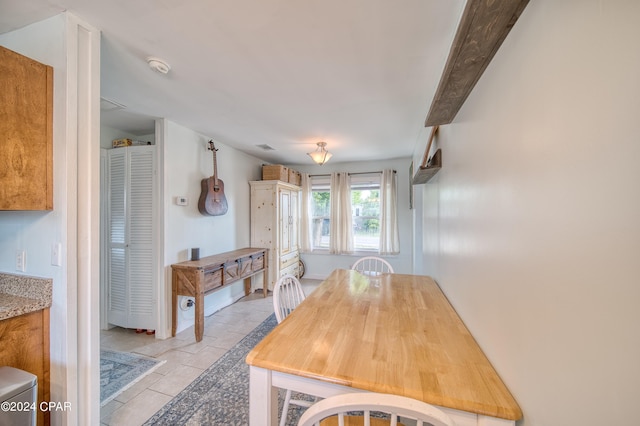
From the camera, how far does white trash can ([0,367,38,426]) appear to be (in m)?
0.95

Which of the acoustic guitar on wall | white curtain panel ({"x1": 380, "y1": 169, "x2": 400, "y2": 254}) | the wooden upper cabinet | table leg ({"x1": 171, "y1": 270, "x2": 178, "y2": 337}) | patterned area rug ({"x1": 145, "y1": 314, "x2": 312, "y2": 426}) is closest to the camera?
the wooden upper cabinet

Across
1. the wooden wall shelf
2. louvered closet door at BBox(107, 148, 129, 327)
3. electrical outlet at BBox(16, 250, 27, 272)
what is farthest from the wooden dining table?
louvered closet door at BBox(107, 148, 129, 327)

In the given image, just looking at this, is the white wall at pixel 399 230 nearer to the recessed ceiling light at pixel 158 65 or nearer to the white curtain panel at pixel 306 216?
the white curtain panel at pixel 306 216

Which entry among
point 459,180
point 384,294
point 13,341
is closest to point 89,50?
point 13,341

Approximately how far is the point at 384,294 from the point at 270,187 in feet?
9.53

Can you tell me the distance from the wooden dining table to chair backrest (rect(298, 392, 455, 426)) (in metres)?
0.17

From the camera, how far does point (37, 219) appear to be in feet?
4.35

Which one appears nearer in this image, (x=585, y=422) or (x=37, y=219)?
(x=585, y=422)

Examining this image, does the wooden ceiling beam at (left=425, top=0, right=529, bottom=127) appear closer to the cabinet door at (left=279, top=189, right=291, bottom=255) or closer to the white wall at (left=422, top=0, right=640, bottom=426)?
the white wall at (left=422, top=0, right=640, bottom=426)

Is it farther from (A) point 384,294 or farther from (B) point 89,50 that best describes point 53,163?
(A) point 384,294

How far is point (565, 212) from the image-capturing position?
0.51 m

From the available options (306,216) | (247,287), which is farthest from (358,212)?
(247,287)

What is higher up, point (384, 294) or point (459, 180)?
→ point (459, 180)

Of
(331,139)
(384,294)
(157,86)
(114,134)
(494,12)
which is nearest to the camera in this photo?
(494,12)
